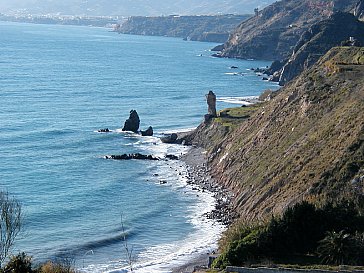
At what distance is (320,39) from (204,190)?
10142 cm

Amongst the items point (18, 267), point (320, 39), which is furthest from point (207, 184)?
point (320, 39)

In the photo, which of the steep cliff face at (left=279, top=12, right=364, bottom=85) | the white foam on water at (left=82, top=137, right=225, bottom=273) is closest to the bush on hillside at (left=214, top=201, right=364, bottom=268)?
the white foam on water at (left=82, top=137, right=225, bottom=273)

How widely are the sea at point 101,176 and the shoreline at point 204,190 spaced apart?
0.84 metres

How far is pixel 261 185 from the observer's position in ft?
210

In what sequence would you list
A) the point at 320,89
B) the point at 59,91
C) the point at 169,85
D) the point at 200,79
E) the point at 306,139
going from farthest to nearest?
the point at 200,79
the point at 169,85
the point at 59,91
the point at 320,89
the point at 306,139

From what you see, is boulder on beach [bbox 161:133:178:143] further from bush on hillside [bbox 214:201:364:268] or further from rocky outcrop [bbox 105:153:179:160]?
bush on hillside [bbox 214:201:364:268]

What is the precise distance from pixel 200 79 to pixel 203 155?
8697 cm

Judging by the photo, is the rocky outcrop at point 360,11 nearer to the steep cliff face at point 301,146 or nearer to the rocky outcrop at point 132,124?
the steep cliff face at point 301,146

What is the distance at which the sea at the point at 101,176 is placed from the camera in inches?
2178

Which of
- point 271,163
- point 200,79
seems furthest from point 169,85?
point 271,163

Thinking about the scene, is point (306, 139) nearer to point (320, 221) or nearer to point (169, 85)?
point (320, 221)

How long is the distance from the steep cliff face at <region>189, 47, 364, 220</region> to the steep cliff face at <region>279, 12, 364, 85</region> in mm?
65351

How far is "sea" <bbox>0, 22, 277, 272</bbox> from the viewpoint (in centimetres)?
5531

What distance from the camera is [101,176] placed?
258ft
